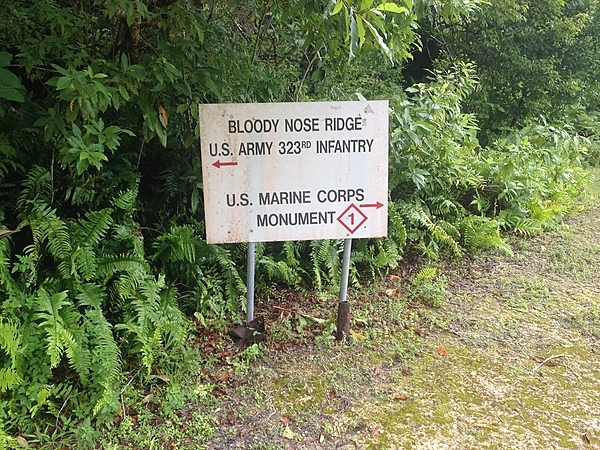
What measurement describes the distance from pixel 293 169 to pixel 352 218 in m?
0.48

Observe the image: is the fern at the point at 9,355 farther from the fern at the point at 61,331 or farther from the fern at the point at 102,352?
the fern at the point at 102,352

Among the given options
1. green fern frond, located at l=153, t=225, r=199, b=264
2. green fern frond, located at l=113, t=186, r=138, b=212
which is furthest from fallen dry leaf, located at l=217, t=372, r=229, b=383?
green fern frond, located at l=113, t=186, r=138, b=212

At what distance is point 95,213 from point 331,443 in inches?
75.0

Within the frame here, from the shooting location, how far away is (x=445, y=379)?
323 centimetres

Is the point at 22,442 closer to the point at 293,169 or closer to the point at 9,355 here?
the point at 9,355

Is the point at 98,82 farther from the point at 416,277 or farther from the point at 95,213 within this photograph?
the point at 416,277

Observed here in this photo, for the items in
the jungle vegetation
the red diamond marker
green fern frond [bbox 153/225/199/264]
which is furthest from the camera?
green fern frond [bbox 153/225/199/264]

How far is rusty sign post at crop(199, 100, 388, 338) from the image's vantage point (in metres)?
3.11

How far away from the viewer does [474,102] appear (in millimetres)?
8797

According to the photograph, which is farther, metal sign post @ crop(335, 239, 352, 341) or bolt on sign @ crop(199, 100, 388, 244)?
metal sign post @ crop(335, 239, 352, 341)

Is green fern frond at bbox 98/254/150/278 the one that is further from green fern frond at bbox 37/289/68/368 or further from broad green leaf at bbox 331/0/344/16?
broad green leaf at bbox 331/0/344/16

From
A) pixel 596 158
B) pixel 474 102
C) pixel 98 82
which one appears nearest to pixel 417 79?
pixel 474 102

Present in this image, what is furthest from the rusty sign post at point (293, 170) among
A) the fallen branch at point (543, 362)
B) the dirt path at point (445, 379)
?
the fallen branch at point (543, 362)

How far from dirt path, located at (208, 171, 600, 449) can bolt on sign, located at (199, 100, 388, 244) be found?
2.69ft
